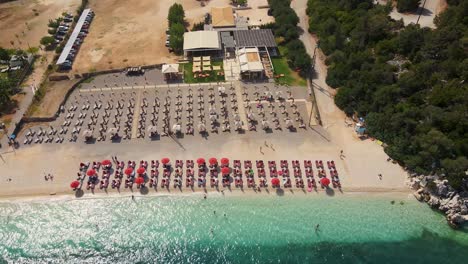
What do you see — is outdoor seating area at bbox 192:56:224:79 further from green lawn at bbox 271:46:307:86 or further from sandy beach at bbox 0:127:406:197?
sandy beach at bbox 0:127:406:197

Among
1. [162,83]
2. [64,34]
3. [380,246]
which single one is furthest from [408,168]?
[64,34]

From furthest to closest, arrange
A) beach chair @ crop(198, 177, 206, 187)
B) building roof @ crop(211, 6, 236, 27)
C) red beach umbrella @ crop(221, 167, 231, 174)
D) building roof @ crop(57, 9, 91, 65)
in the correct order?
building roof @ crop(211, 6, 236, 27)
building roof @ crop(57, 9, 91, 65)
red beach umbrella @ crop(221, 167, 231, 174)
beach chair @ crop(198, 177, 206, 187)

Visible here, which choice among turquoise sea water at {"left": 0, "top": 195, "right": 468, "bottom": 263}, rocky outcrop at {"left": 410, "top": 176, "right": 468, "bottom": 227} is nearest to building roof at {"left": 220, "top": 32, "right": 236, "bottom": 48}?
turquoise sea water at {"left": 0, "top": 195, "right": 468, "bottom": 263}

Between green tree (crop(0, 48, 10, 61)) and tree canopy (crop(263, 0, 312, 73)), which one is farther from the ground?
tree canopy (crop(263, 0, 312, 73))

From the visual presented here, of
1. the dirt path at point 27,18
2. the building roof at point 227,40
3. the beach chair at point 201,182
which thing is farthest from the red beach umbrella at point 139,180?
the dirt path at point 27,18

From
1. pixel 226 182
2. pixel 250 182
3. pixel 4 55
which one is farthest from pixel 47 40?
pixel 250 182

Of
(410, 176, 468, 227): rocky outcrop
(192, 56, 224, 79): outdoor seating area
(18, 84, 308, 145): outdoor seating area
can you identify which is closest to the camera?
(410, 176, 468, 227): rocky outcrop
